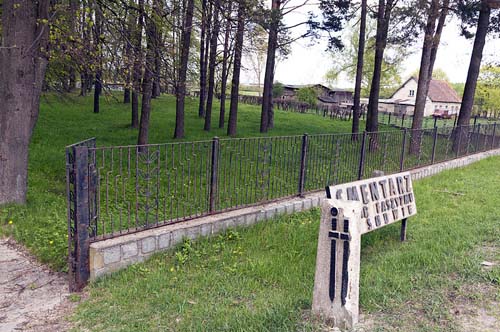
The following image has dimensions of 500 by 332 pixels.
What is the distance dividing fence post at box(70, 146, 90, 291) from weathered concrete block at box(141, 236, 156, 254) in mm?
594

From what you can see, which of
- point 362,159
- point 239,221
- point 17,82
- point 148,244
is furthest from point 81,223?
point 362,159

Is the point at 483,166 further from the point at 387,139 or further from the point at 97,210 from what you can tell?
the point at 97,210

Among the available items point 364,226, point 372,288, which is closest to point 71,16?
point 364,226

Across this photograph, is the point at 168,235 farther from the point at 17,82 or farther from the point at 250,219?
the point at 17,82

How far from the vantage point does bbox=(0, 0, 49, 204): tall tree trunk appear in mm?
6078

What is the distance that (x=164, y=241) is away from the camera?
4.63m

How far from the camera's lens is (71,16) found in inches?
278

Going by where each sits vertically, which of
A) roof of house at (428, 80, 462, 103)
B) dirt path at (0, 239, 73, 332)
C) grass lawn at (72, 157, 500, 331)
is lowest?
dirt path at (0, 239, 73, 332)

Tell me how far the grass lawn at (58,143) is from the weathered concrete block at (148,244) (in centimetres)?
92

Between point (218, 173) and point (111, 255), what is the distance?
1.87 metres

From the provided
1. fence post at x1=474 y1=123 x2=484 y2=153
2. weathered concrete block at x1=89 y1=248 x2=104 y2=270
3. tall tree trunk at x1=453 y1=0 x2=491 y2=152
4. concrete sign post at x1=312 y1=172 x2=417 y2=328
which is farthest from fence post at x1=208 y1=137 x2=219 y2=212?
fence post at x1=474 y1=123 x2=484 y2=153

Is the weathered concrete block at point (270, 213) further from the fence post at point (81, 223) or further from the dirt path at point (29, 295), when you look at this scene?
the dirt path at point (29, 295)

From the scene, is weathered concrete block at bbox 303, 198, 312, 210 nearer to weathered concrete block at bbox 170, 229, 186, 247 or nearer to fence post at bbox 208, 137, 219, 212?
fence post at bbox 208, 137, 219, 212

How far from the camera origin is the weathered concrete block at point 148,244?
14.6 feet
